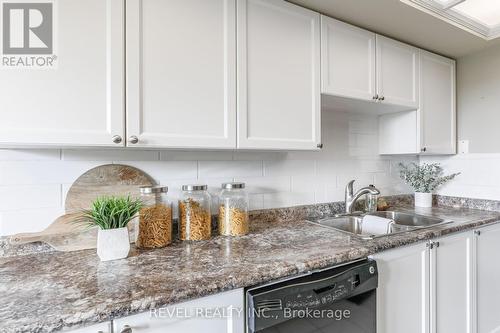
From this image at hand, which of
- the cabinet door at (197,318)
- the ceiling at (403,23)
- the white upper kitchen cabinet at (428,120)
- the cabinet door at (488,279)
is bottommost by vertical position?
the cabinet door at (488,279)

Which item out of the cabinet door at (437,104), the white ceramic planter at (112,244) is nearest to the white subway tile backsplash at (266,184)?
the white ceramic planter at (112,244)

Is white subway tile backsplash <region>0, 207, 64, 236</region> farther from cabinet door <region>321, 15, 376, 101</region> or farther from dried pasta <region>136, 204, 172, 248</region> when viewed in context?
cabinet door <region>321, 15, 376, 101</region>

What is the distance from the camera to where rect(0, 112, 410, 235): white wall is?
1.11m

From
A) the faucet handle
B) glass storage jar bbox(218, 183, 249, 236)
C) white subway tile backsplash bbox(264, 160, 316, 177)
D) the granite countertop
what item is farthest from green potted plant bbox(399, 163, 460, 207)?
glass storage jar bbox(218, 183, 249, 236)

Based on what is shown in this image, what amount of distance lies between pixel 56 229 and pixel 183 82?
2.75ft

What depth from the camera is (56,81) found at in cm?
93

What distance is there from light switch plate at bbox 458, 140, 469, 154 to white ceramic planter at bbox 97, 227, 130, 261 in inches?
101

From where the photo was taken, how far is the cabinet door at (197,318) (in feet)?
2.42

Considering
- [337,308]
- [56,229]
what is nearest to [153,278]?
[56,229]

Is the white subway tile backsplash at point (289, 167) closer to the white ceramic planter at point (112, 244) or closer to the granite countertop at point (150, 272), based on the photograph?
the granite countertop at point (150, 272)

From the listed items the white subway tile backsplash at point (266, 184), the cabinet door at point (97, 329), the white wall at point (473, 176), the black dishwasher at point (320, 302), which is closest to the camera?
the cabinet door at point (97, 329)

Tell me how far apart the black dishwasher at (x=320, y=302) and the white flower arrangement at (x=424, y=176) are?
1.46 m

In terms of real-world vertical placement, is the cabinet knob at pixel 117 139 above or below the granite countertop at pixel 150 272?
above

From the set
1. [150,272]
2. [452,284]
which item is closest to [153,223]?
[150,272]
